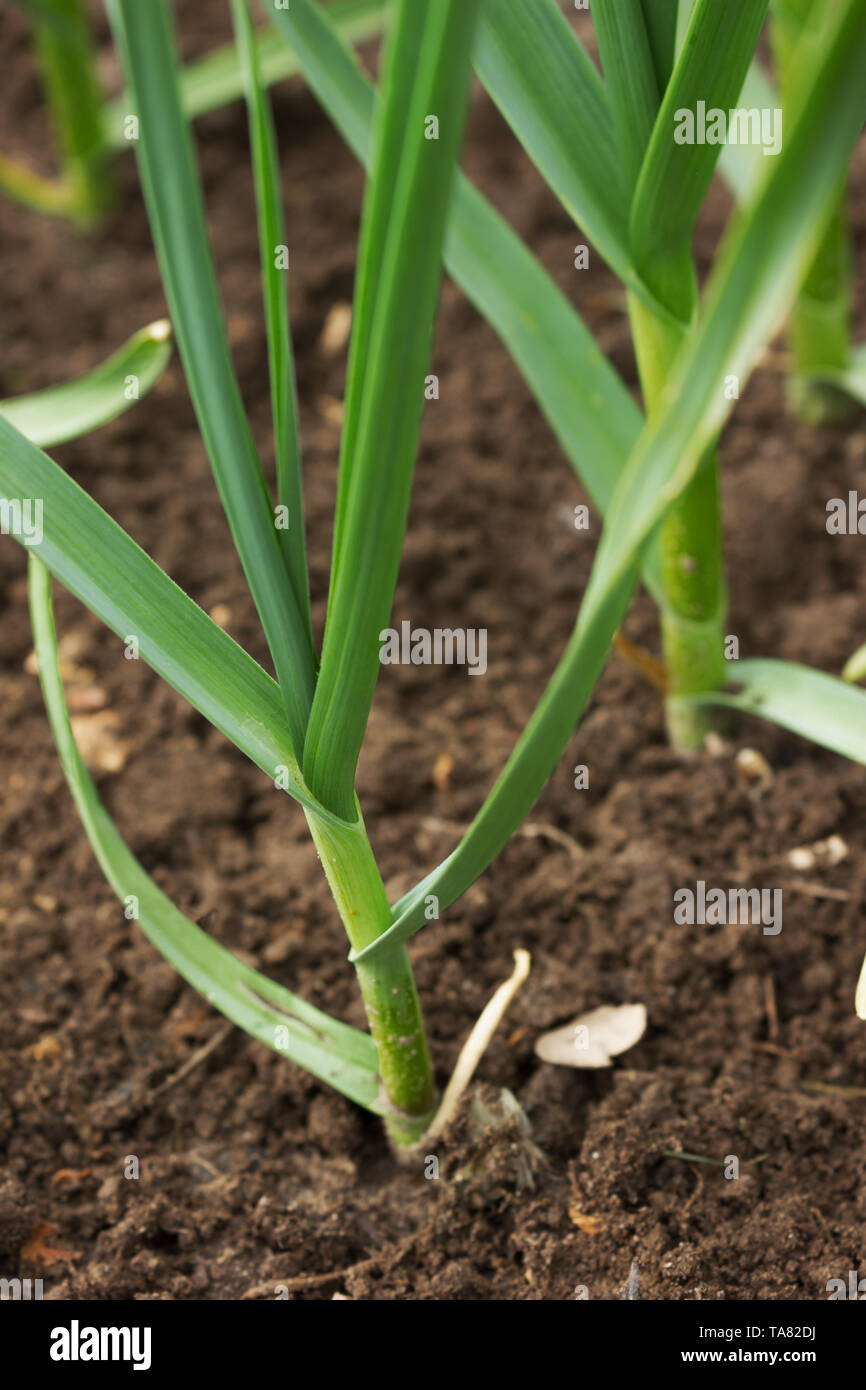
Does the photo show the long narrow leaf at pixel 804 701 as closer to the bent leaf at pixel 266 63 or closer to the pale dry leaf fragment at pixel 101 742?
the pale dry leaf fragment at pixel 101 742

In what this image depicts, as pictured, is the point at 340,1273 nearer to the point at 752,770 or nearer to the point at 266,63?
the point at 752,770

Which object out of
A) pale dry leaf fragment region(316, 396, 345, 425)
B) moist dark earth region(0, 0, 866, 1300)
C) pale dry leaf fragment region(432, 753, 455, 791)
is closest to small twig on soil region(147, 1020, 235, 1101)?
moist dark earth region(0, 0, 866, 1300)

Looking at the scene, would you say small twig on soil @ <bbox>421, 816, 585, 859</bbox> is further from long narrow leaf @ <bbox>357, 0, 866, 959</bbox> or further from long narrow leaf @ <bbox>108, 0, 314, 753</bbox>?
long narrow leaf @ <bbox>357, 0, 866, 959</bbox>

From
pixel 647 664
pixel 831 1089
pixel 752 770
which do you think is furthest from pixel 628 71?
pixel 831 1089

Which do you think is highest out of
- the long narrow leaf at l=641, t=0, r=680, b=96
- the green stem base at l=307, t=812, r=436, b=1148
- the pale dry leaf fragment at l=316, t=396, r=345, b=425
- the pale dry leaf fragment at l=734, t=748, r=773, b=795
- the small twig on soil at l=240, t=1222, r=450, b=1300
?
the pale dry leaf fragment at l=316, t=396, r=345, b=425

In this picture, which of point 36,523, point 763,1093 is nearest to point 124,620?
point 36,523

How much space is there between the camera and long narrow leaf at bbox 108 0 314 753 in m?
0.78

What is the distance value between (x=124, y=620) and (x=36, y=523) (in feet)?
0.26

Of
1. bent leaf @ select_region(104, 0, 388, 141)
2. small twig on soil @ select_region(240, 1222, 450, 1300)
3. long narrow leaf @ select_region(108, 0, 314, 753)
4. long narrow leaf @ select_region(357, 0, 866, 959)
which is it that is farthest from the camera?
bent leaf @ select_region(104, 0, 388, 141)

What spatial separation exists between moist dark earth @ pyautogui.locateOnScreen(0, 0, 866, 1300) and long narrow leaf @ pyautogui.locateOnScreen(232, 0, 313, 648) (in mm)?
452

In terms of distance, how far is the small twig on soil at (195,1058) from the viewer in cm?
114

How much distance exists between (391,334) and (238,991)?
1.77ft
